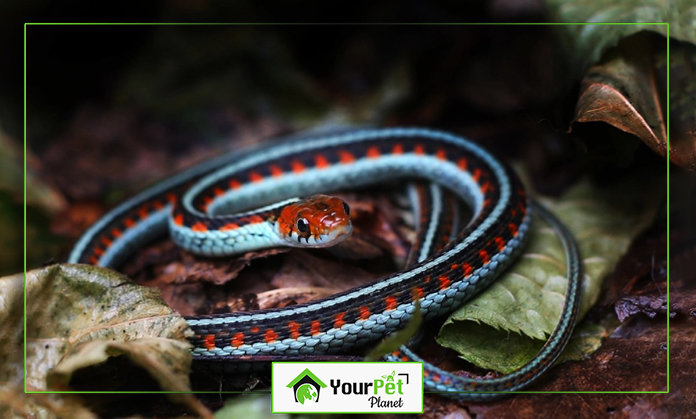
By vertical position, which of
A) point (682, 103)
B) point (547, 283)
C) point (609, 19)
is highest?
point (609, 19)

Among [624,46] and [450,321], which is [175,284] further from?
[624,46]

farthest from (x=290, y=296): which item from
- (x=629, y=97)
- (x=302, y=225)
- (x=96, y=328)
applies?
(x=629, y=97)

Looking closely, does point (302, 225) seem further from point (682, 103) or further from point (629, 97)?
point (682, 103)

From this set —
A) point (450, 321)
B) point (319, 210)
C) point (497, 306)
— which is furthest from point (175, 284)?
point (497, 306)

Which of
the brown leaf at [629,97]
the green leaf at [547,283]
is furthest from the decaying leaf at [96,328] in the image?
the brown leaf at [629,97]

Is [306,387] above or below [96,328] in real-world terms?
below

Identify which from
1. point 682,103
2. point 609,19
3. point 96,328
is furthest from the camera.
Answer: point 609,19
